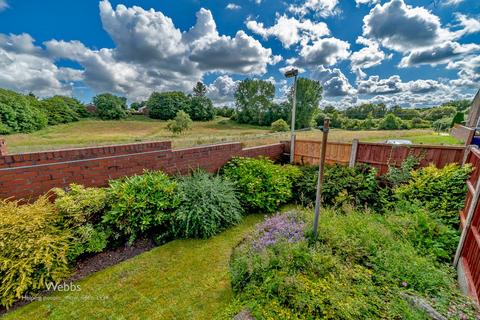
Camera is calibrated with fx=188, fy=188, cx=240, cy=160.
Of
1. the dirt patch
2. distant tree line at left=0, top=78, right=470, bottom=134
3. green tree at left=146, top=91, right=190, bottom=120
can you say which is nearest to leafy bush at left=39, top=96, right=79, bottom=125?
distant tree line at left=0, top=78, right=470, bottom=134

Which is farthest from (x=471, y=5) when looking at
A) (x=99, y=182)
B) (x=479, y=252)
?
(x=99, y=182)

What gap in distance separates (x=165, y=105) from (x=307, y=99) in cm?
2993

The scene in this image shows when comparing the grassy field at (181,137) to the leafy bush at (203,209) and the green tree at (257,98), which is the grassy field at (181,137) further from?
the green tree at (257,98)

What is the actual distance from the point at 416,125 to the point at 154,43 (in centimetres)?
4601

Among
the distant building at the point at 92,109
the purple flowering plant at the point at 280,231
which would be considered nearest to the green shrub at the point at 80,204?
the purple flowering plant at the point at 280,231

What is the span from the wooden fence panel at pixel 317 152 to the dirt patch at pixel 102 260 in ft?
18.1

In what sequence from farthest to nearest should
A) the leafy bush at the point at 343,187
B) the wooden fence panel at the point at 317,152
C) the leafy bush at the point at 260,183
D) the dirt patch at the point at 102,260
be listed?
1. the wooden fence panel at the point at 317,152
2. the leafy bush at the point at 260,183
3. the leafy bush at the point at 343,187
4. the dirt patch at the point at 102,260

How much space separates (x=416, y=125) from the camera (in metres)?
35.2

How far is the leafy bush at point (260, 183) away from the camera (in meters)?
4.51

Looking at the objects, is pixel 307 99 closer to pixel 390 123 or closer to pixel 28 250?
pixel 390 123

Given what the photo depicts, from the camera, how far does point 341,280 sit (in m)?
1.84

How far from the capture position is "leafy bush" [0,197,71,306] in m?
2.12

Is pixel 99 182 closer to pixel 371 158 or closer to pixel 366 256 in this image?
pixel 366 256

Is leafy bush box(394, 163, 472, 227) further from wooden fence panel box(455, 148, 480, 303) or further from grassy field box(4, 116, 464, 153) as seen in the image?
grassy field box(4, 116, 464, 153)
